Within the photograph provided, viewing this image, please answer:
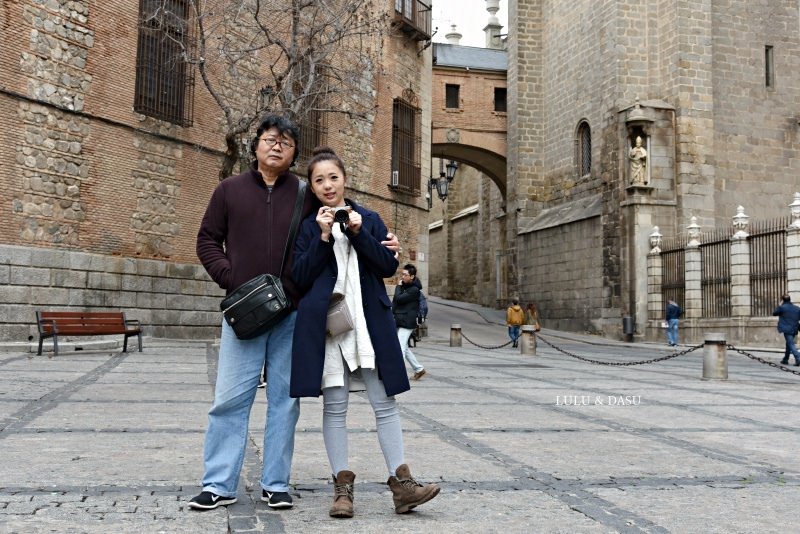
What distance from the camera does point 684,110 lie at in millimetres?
24547

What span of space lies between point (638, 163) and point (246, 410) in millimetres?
22570

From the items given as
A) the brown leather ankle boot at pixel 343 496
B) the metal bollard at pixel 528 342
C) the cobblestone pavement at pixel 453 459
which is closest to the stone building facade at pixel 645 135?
the metal bollard at pixel 528 342


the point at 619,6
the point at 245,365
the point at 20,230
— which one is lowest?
the point at 245,365

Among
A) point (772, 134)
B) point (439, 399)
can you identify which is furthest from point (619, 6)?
point (439, 399)

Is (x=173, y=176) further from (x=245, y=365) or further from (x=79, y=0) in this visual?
(x=245, y=365)

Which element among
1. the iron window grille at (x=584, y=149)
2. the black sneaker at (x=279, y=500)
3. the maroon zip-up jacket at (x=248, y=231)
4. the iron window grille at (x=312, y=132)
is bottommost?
the black sneaker at (x=279, y=500)

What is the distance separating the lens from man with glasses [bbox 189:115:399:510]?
350 centimetres

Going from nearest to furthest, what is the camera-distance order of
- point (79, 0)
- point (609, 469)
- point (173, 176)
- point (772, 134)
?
1. point (609, 469)
2. point (79, 0)
3. point (173, 176)
4. point (772, 134)

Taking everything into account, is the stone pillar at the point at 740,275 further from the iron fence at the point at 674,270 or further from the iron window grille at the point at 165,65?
the iron window grille at the point at 165,65

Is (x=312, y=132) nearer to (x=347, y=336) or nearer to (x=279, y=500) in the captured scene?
(x=347, y=336)

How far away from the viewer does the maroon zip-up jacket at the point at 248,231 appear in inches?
142

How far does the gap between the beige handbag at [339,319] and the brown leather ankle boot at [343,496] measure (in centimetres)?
61

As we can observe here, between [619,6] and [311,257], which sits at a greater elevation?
[619,6]

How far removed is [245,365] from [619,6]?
24.7 m
